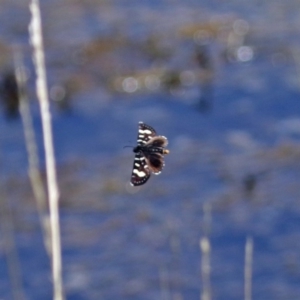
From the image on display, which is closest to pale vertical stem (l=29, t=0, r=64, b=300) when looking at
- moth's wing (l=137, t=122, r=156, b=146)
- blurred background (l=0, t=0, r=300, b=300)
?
moth's wing (l=137, t=122, r=156, b=146)

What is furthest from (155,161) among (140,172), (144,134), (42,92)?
(42,92)

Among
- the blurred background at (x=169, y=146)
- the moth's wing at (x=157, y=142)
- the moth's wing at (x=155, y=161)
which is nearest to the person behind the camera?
the moth's wing at (x=155, y=161)

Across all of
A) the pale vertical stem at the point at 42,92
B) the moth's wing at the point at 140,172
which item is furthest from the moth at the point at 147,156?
the pale vertical stem at the point at 42,92

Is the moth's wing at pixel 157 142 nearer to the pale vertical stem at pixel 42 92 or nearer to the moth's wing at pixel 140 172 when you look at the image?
the moth's wing at pixel 140 172

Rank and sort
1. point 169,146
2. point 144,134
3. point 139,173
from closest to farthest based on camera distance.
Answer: point 139,173
point 144,134
point 169,146

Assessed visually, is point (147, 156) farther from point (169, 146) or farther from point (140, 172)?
point (169, 146)

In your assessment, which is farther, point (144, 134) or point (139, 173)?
point (144, 134)

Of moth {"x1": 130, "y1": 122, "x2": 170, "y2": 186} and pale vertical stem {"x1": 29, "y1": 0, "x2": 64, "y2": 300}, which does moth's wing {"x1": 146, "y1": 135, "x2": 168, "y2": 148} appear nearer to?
moth {"x1": 130, "y1": 122, "x2": 170, "y2": 186}
